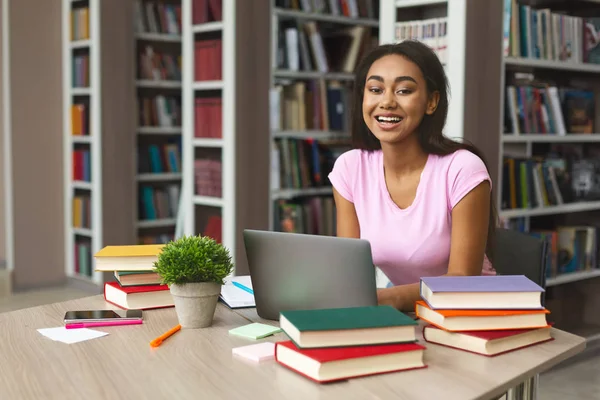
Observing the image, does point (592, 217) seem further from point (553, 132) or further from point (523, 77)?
point (523, 77)

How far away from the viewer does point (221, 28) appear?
425cm

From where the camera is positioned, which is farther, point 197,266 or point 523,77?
point 523,77

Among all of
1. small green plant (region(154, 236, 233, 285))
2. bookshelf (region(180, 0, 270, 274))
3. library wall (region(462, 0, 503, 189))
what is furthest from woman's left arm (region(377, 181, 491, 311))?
bookshelf (region(180, 0, 270, 274))

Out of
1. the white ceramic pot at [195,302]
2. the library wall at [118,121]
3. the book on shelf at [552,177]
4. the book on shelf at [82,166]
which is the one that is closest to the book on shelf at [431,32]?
the book on shelf at [552,177]

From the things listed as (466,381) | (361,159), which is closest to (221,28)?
(361,159)

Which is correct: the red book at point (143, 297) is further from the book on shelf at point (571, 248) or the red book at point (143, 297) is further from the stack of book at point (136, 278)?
the book on shelf at point (571, 248)

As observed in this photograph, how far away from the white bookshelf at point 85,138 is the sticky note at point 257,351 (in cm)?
381

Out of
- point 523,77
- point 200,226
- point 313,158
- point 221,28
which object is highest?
point 221,28

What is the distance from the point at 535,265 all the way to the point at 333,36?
309 cm

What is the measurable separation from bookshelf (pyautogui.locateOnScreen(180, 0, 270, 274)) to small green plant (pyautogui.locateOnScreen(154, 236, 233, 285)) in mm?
2462

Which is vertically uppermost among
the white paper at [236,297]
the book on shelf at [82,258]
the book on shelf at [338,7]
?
the book on shelf at [338,7]

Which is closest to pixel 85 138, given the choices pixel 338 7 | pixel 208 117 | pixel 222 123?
pixel 208 117

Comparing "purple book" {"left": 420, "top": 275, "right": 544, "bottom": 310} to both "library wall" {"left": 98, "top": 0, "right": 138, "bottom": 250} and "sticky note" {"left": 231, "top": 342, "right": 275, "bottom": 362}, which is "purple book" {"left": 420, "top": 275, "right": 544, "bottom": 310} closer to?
"sticky note" {"left": 231, "top": 342, "right": 275, "bottom": 362}

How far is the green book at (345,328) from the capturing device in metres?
1.35
